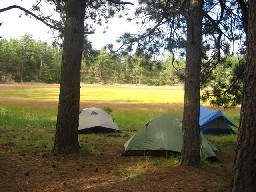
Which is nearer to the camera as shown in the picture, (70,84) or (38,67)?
(70,84)

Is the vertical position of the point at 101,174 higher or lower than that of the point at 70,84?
lower

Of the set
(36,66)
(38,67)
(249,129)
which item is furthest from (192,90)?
(38,67)

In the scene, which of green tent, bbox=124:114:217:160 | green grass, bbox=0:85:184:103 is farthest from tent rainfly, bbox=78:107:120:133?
green grass, bbox=0:85:184:103

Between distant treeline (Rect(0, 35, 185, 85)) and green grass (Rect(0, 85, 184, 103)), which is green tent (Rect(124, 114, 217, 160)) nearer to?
green grass (Rect(0, 85, 184, 103))

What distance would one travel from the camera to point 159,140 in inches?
408

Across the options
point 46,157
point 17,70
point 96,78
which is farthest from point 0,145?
point 96,78

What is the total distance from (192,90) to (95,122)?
8.75 m

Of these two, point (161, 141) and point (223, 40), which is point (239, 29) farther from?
point (161, 141)

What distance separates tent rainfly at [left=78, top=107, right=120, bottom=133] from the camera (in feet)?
52.6

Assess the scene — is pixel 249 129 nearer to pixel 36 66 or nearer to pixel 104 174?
pixel 104 174

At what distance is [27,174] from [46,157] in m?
1.87

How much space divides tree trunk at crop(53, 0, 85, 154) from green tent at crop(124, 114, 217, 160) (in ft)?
5.98

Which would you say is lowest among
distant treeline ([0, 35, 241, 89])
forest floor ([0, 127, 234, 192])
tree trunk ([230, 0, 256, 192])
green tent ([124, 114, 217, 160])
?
forest floor ([0, 127, 234, 192])

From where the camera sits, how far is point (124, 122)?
21875mm
